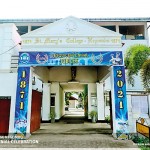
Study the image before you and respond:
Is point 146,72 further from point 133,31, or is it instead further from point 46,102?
point 133,31

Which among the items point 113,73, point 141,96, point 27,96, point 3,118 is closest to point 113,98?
point 113,73

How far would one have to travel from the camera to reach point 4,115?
8.97m

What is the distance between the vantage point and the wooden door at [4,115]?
8.83 meters

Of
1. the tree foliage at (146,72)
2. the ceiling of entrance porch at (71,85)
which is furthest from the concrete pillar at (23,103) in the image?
the ceiling of entrance porch at (71,85)

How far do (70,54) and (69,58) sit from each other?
8.5 inches

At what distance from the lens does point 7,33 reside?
1191cm

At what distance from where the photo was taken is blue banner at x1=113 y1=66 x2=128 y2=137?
27.7ft

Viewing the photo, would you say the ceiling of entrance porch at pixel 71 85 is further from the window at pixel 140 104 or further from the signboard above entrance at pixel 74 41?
the window at pixel 140 104

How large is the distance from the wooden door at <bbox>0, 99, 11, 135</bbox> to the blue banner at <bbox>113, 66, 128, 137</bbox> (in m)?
5.27

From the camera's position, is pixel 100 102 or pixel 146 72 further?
pixel 100 102

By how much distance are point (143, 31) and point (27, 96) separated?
13.8 m

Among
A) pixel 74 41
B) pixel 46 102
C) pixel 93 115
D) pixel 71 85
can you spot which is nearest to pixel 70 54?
pixel 74 41

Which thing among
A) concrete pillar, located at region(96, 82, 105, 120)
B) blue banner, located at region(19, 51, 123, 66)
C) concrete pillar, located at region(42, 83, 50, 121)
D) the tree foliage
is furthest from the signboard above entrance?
concrete pillar, located at region(96, 82, 105, 120)

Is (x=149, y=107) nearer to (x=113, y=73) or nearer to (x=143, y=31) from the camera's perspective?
(x=113, y=73)
